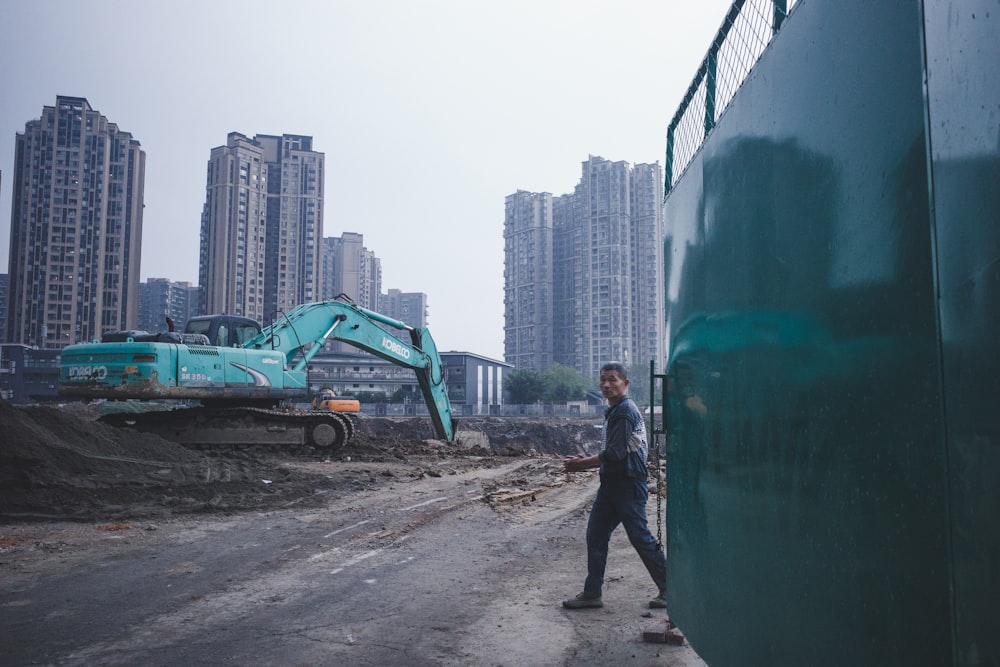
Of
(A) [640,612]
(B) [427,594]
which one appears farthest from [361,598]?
(A) [640,612]

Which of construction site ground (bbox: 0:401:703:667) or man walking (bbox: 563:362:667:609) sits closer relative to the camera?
construction site ground (bbox: 0:401:703:667)

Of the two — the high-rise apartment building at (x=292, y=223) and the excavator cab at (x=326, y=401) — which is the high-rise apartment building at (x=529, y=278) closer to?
the high-rise apartment building at (x=292, y=223)

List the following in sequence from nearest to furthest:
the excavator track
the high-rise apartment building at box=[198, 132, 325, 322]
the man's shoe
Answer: the man's shoe < the excavator track < the high-rise apartment building at box=[198, 132, 325, 322]

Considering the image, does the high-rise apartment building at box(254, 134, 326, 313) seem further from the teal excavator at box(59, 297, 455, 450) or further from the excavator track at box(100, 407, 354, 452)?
the excavator track at box(100, 407, 354, 452)

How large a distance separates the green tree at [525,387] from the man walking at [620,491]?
6848 centimetres

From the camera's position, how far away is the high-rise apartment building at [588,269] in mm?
88625

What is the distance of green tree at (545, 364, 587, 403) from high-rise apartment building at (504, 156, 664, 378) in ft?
34.9

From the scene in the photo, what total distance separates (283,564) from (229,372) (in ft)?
31.3

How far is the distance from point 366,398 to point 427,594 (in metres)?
66.3

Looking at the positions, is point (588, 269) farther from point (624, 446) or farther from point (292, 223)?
point (624, 446)

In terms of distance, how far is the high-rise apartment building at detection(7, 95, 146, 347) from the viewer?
75500 mm

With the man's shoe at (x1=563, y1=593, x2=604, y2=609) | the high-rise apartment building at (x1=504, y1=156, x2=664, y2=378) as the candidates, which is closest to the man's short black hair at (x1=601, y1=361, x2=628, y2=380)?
the man's shoe at (x1=563, y1=593, x2=604, y2=609)

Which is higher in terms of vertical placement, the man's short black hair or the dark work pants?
the man's short black hair

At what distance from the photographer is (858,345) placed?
182cm
